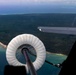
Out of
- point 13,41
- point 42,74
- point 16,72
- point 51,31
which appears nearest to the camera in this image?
point 16,72

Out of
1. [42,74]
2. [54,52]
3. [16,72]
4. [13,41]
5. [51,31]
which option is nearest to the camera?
[16,72]

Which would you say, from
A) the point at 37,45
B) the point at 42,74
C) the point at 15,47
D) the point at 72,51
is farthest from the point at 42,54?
the point at 42,74

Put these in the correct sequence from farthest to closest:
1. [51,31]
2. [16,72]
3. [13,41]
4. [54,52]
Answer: [54,52] → [13,41] → [51,31] → [16,72]

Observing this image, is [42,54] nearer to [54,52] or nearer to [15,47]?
[15,47]

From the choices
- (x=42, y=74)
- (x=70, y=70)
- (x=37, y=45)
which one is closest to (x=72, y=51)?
(x=70, y=70)

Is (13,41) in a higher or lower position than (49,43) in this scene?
higher

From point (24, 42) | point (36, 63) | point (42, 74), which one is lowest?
point (42, 74)

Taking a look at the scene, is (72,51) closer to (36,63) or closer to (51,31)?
(51,31)

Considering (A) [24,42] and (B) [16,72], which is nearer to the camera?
(B) [16,72]

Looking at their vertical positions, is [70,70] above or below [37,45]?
above
